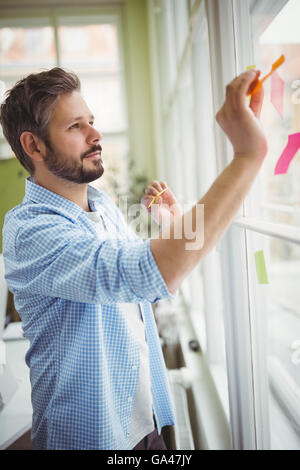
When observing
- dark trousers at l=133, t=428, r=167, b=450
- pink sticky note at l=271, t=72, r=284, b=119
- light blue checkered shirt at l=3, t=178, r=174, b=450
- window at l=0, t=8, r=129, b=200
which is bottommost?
dark trousers at l=133, t=428, r=167, b=450

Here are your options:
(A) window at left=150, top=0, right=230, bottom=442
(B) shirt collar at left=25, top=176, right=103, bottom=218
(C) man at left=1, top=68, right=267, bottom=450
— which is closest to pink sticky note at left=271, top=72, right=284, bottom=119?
(C) man at left=1, top=68, right=267, bottom=450

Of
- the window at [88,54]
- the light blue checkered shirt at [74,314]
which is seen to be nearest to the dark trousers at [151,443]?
the light blue checkered shirt at [74,314]

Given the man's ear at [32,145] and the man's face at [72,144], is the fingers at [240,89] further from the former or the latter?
the man's ear at [32,145]

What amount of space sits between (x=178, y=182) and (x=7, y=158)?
2.15 meters

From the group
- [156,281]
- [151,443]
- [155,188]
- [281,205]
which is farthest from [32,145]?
[151,443]

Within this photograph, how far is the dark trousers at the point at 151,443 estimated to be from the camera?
0.89 metres

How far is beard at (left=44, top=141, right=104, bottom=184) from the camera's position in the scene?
75 cm

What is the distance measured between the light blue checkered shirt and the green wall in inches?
4.7

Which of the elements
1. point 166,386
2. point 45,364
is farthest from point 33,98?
point 166,386

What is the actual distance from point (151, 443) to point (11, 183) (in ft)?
2.74

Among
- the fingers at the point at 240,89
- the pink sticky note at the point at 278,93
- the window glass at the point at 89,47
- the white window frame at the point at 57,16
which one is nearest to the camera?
the fingers at the point at 240,89

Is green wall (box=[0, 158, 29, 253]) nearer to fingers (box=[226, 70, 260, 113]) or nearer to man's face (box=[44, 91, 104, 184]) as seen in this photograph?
man's face (box=[44, 91, 104, 184])

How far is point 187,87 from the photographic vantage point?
2146 mm

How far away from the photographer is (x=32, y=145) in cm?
77
